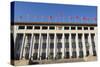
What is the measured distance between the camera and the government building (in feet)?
7.39

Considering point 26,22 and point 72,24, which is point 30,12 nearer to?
point 26,22

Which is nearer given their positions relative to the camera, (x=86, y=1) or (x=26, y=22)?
(x=26, y=22)

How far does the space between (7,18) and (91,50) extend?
3.41 ft

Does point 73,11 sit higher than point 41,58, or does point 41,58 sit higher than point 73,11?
point 73,11

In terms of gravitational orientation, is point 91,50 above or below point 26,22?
below

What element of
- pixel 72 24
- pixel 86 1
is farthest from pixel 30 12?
pixel 86 1

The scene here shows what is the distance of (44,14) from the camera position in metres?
2.36

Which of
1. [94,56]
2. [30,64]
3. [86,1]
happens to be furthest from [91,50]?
[30,64]

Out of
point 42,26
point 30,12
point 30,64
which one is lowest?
point 30,64

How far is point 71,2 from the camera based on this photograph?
245 cm

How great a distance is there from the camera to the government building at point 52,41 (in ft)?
7.39

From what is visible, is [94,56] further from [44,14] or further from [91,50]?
[44,14]

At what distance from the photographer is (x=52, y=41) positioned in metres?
2.33

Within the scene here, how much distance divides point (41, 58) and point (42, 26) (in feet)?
1.15
